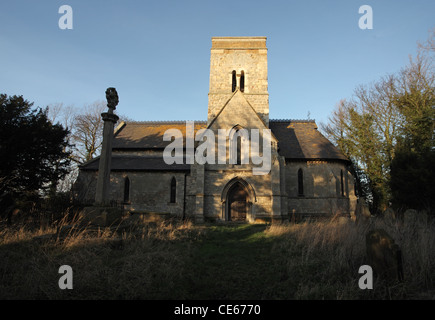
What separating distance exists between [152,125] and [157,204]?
979 centimetres

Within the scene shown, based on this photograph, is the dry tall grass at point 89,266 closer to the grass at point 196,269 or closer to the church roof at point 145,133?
the grass at point 196,269

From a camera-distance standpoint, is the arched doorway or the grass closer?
the grass

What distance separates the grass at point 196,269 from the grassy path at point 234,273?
0.06ft

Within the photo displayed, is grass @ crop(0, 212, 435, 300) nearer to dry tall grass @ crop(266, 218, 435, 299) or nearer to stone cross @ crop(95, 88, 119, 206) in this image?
dry tall grass @ crop(266, 218, 435, 299)

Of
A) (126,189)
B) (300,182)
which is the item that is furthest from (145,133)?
(300,182)

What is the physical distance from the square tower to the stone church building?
9 centimetres

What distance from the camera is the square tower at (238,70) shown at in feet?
74.5

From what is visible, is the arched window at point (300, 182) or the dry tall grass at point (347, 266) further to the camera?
the arched window at point (300, 182)

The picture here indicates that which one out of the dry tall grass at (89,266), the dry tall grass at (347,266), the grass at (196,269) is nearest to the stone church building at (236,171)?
the dry tall grass at (89,266)

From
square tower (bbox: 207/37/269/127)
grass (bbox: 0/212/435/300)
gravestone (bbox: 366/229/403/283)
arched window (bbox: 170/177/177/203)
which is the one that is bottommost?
grass (bbox: 0/212/435/300)

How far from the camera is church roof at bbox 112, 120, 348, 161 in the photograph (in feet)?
68.7

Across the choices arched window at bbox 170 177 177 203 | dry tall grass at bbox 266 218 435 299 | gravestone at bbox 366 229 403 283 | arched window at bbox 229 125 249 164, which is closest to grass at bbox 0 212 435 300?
dry tall grass at bbox 266 218 435 299

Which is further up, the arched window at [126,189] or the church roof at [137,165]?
the church roof at [137,165]
